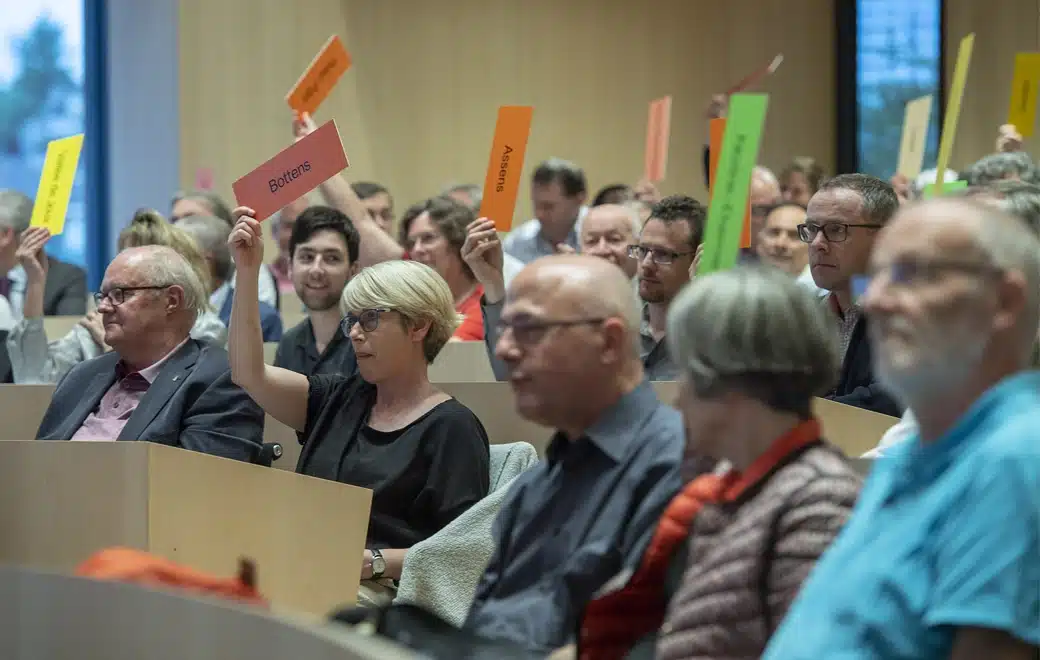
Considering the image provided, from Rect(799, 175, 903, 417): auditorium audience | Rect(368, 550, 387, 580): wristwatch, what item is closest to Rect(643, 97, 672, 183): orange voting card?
Rect(799, 175, 903, 417): auditorium audience

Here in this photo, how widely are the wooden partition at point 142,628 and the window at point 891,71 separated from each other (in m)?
7.70

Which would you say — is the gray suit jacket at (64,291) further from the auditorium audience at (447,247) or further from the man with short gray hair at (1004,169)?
the man with short gray hair at (1004,169)

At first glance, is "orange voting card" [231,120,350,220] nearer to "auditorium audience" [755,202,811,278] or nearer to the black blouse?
the black blouse

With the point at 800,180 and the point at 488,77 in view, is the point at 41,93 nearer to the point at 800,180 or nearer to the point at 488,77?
the point at 488,77

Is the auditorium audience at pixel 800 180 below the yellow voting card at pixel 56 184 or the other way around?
the other way around

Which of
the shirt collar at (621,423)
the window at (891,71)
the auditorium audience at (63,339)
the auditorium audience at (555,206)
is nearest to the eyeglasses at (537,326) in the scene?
the shirt collar at (621,423)

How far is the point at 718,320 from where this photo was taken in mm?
1963

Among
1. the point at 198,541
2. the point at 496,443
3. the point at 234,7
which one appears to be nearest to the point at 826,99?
the point at 234,7

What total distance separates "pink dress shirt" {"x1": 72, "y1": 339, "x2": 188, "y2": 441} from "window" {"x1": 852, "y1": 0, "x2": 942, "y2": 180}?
19.5 ft

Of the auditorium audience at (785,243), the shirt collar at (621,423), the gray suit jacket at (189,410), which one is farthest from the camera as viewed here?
the auditorium audience at (785,243)

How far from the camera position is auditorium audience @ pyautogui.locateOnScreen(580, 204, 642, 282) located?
5062 mm

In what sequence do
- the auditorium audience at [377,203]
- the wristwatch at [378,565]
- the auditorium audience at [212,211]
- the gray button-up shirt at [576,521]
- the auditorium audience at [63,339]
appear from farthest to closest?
the auditorium audience at [377,203] < the auditorium audience at [212,211] < the auditorium audience at [63,339] < the wristwatch at [378,565] < the gray button-up shirt at [576,521]

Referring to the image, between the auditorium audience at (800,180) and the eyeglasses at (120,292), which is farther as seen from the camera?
the auditorium audience at (800,180)

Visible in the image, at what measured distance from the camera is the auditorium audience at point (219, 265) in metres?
5.55
